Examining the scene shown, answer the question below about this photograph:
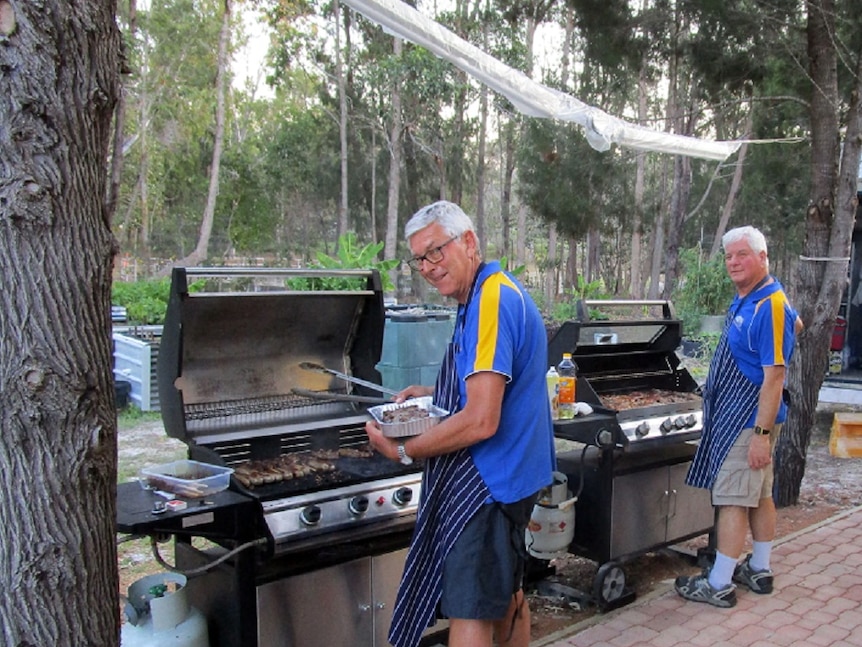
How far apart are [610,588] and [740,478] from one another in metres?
0.83

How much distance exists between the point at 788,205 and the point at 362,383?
20115 millimetres

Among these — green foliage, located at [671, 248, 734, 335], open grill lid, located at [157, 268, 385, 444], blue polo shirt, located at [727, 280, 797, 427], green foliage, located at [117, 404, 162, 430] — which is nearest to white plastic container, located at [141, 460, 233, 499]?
open grill lid, located at [157, 268, 385, 444]

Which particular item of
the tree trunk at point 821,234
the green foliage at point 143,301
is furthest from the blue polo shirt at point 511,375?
the green foliage at point 143,301

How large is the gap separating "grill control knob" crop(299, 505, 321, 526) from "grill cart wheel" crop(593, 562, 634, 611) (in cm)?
173

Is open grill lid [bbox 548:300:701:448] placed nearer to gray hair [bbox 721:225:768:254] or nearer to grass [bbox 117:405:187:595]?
gray hair [bbox 721:225:768:254]

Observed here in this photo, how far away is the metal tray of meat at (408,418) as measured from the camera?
2316mm

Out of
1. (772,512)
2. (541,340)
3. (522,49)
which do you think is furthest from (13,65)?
(522,49)

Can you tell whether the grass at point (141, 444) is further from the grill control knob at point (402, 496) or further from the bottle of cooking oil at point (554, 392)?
the grill control knob at point (402, 496)

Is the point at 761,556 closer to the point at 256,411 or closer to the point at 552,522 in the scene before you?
the point at 552,522

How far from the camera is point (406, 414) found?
2.43 metres

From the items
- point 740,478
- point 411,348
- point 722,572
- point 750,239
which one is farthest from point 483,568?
point 411,348

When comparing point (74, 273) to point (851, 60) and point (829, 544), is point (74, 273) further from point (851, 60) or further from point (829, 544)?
point (851, 60)

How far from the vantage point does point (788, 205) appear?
20.5 metres

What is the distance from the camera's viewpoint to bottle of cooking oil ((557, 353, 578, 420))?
368 centimetres
